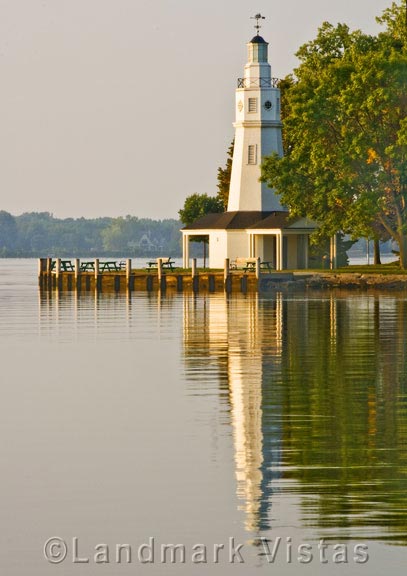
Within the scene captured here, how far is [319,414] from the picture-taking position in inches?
941

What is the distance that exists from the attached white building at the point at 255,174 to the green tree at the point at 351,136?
516 cm

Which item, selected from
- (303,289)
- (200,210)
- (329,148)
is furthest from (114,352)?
(200,210)

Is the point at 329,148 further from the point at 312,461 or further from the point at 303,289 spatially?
the point at 312,461

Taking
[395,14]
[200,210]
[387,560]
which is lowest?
Result: [387,560]

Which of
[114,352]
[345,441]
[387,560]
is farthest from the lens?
[114,352]

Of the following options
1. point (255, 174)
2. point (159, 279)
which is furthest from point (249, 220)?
point (159, 279)

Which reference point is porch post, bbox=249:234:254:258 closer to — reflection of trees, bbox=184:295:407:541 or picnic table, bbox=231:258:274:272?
picnic table, bbox=231:258:274:272

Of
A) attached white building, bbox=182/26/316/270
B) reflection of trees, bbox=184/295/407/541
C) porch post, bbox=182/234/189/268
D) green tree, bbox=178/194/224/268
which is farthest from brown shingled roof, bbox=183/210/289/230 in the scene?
reflection of trees, bbox=184/295/407/541

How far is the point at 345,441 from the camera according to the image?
20.8 metres

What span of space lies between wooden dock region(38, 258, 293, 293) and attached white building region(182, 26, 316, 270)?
3.88 metres

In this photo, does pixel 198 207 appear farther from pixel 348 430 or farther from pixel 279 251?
pixel 348 430

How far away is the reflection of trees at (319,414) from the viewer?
16062mm

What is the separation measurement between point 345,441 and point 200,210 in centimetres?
9687

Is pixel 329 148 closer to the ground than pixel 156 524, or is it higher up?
higher up
